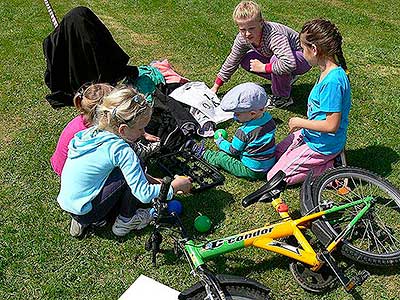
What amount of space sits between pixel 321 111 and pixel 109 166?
5.21 ft

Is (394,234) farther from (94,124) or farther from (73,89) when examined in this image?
(73,89)

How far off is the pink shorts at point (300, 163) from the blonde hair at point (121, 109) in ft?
4.17

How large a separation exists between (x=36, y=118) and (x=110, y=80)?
1.05 metres

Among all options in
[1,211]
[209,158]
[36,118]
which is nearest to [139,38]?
[36,118]

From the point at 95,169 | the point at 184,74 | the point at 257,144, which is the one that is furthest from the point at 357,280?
the point at 184,74

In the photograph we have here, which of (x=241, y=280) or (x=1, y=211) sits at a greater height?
(x=241, y=280)

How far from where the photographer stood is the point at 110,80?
14.2ft

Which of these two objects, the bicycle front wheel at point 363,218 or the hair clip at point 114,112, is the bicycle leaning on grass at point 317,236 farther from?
the hair clip at point 114,112

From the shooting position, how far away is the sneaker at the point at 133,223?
3.48m

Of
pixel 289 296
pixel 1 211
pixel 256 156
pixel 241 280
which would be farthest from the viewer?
pixel 256 156

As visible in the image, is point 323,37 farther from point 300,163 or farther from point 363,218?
point 363,218

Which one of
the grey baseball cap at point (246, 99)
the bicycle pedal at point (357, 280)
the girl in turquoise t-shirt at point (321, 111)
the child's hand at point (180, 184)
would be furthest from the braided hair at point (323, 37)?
the bicycle pedal at point (357, 280)

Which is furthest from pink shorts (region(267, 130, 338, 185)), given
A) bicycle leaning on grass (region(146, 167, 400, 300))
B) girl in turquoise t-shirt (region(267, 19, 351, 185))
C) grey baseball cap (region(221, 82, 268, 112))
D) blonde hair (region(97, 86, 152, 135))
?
blonde hair (region(97, 86, 152, 135))

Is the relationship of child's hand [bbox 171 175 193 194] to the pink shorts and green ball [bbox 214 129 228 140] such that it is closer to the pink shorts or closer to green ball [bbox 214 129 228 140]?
the pink shorts
